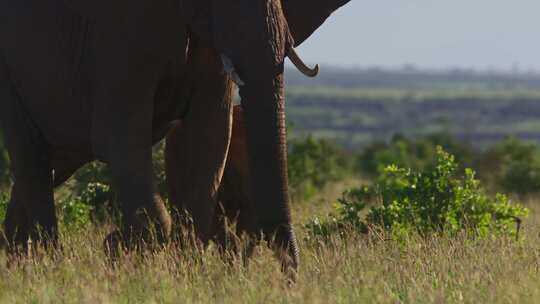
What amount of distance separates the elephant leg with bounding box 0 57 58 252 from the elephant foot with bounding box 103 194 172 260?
1.17 metres

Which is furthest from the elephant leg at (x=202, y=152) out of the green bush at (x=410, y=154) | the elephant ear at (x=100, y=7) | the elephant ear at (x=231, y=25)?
the green bush at (x=410, y=154)

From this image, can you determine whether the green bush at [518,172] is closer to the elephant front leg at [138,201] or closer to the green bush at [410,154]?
the green bush at [410,154]

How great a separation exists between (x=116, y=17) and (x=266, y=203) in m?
1.78

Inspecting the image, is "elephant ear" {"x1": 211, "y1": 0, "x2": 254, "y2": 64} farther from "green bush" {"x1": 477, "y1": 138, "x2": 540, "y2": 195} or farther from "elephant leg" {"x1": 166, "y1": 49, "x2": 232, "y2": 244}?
"green bush" {"x1": 477, "y1": 138, "x2": 540, "y2": 195}

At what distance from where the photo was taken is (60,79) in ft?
29.9

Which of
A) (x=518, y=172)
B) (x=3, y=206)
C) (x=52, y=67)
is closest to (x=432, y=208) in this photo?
(x=52, y=67)

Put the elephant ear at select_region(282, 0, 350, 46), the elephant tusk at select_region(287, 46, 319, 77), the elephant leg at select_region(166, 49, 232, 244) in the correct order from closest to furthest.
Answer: the elephant tusk at select_region(287, 46, 319, 77)
the elephant ear at select_region(282, 0, 350, 46)
the elephant leg at select_region(166, 49, 232, 244)

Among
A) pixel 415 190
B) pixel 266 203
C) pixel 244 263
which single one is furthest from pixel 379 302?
pixel 415 190

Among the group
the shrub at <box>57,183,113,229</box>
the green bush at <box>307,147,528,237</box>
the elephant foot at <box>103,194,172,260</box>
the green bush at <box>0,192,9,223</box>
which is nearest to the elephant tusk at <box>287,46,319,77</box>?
the elephant foot at <box>103,194,172,260</box>

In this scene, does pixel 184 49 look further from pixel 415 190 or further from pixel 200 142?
pixel 415 190

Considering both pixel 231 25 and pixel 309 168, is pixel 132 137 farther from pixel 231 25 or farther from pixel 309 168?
pixel 309 168

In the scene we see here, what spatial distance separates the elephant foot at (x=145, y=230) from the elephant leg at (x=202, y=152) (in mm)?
394

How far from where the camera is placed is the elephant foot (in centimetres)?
841

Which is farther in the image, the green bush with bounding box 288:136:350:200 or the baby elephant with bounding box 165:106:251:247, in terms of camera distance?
the green bush with bounding box 288:136:350:200
